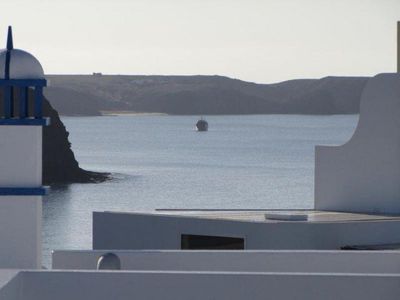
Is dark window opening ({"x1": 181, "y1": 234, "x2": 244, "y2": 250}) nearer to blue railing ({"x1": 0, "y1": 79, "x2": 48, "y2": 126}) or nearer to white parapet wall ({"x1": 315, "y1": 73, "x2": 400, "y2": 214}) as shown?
white parapet wall ({"x1": 315, "y1": 73, "x2": 400, "y2": 214})

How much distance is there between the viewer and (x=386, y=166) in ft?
66.1

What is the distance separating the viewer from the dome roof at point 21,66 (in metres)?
12.6

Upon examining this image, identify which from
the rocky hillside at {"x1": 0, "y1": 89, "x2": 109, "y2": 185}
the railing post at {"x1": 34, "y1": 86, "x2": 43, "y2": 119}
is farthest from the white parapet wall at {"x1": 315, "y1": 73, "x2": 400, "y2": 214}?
the rocky hillside at {"x1": 0, "y1": 89, "x2": 109, "y2": 185}

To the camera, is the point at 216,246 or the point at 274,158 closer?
the point at 216,246

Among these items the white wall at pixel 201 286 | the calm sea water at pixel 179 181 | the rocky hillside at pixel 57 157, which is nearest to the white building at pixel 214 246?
the white wall at pixel 201 286

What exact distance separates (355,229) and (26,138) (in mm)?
7897

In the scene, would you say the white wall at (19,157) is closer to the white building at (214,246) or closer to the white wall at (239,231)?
the white building at (214,246)

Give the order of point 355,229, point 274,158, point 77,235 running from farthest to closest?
1. point 274,158
2. point 77,235
3. point 355,229

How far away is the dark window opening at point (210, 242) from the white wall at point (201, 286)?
360 inches

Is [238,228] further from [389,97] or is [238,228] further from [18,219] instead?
[18,219]

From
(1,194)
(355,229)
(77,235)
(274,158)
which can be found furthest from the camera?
(274,158)

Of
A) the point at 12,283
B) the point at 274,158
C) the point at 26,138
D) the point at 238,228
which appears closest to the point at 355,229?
the point at 238,228

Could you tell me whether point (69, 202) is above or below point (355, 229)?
below

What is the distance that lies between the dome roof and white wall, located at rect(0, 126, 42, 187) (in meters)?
0.82
